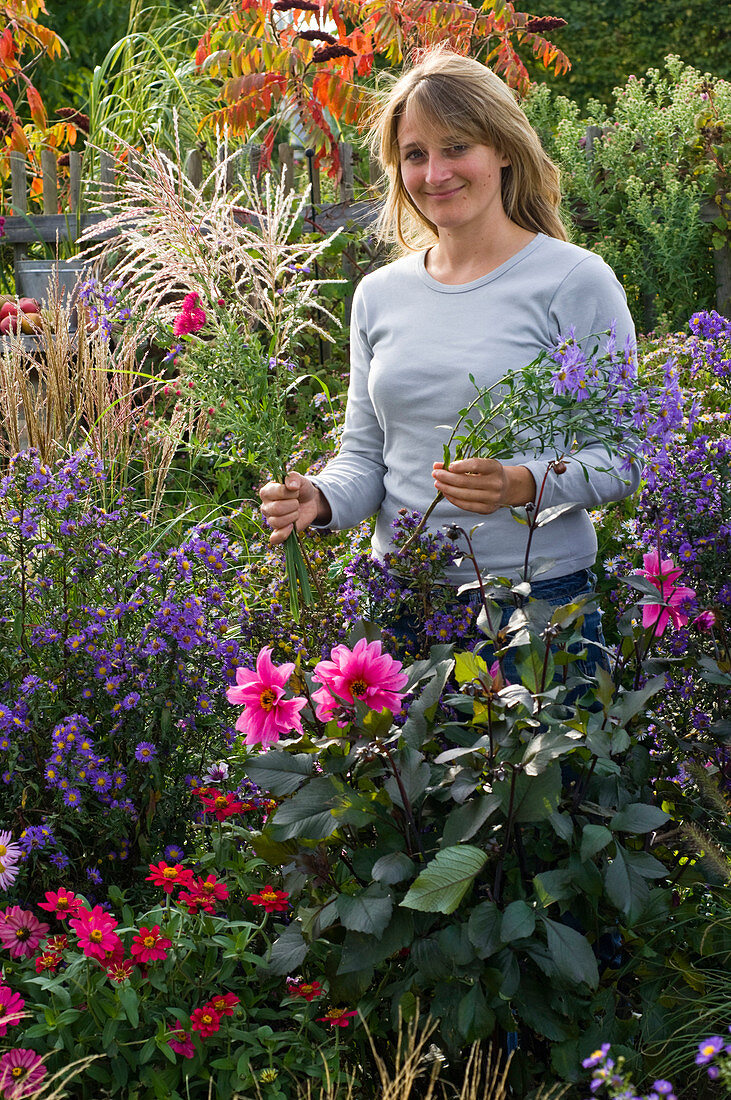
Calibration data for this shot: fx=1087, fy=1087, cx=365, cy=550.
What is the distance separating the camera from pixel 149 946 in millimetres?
1706

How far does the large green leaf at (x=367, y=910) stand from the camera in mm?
1563

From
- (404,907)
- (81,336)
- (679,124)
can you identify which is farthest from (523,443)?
(679,124)

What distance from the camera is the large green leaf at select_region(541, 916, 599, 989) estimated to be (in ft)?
5.04

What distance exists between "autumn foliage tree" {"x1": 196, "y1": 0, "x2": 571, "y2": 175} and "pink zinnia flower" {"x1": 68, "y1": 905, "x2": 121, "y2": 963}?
4.43 metres

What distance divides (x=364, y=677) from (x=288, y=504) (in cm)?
56

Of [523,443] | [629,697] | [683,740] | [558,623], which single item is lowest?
[683,740]

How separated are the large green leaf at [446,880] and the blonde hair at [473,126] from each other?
55.2 inches

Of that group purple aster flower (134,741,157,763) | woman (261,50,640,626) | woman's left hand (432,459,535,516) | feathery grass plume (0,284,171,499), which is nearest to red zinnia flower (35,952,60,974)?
purple aster flower (134,741,157,763)

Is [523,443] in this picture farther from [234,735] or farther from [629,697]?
[234,735]

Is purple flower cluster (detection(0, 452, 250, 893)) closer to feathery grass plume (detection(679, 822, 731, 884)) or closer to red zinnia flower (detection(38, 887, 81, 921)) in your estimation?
red zinnia flower (detection(38, 887, 81, 921))

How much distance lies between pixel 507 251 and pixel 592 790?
113 cm

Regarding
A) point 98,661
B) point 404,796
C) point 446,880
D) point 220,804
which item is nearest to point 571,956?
point 446,880

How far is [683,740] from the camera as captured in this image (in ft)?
6.71

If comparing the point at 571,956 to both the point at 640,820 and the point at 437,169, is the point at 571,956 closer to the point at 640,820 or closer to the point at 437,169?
the point at 640,820
